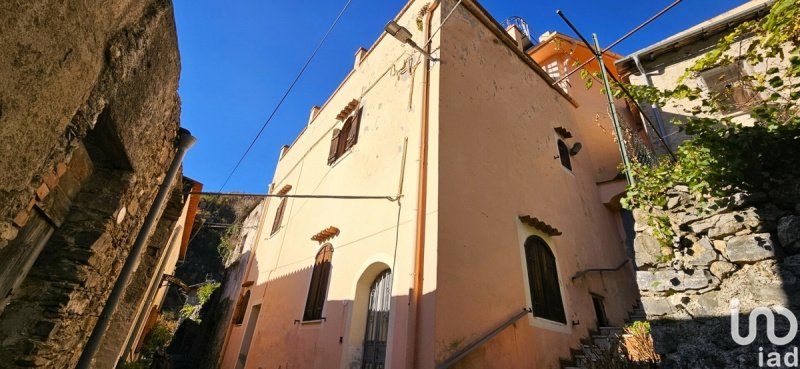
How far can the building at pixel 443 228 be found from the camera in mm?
4871

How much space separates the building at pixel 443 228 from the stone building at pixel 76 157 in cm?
196

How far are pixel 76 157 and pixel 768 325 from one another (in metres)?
5.18

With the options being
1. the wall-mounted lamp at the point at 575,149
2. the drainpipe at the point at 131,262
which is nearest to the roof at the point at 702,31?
the wall-mounted lamp at the point at 575,149

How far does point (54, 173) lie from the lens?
2229 mm

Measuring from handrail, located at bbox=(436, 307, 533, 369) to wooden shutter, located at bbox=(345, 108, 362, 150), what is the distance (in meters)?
5.38

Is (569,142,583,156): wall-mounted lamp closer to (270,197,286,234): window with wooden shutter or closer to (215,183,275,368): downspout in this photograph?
(270,197,286,234): window with wooden shutter

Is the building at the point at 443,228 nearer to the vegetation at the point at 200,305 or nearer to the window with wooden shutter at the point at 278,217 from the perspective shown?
the window with wooden shutter at the point at 278,217

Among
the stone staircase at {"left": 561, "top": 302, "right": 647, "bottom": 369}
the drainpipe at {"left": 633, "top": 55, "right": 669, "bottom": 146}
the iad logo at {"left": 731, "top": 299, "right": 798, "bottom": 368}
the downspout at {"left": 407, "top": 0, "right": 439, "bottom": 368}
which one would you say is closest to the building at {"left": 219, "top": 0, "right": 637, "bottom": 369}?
the downspout at {"left": 407, "top": 0, "right": 439, "bottom": 368}

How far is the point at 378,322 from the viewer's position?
5.45 m

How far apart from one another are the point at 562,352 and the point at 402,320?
3.11 meters

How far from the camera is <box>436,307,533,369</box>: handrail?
416 centimetres

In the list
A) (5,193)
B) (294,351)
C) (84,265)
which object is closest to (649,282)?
(5,193)

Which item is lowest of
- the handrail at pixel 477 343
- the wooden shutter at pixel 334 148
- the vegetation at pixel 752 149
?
the handrail at pixel 477 343

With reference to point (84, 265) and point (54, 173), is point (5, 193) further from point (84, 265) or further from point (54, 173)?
point (84, 265)
